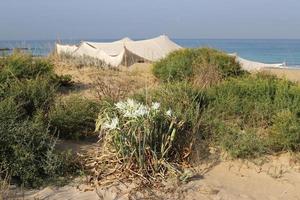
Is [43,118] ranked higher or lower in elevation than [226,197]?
higher

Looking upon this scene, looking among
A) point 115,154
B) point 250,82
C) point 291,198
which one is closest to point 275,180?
point 291,198

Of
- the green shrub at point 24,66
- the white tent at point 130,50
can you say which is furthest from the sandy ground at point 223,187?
the white tent at point 130,50

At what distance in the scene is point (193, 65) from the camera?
482 inches

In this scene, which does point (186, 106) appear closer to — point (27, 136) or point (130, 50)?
point (27, 136)

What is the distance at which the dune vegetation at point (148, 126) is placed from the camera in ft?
20.6

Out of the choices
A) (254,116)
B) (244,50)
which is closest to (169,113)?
(254,116)

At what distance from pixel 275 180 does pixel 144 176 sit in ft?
5.36

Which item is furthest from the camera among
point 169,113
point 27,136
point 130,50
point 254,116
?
point 130,50

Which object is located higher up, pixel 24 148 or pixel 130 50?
pixel 24 148

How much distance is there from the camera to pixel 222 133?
738cm

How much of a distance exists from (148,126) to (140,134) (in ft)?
0.43

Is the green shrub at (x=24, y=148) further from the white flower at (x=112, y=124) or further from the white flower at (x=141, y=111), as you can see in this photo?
the white flower at (x=141, y=111)

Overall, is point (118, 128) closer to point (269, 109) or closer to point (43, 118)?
point (43, 118)

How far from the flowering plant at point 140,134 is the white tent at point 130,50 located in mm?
14553
